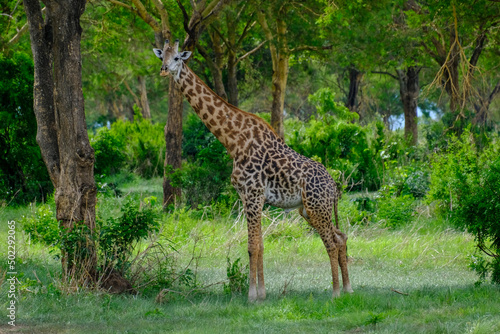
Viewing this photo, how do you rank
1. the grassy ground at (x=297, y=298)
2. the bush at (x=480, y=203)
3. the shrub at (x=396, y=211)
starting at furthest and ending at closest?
1. the shrub at (x=396, y=211)
2. the bush at (x=480, y=203)
3. the grassy ground at (x=297, y=298)

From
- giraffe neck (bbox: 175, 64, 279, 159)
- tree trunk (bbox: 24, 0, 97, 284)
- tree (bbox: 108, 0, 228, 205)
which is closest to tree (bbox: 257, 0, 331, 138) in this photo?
tree (bbox: 108, 0, 228, 205)

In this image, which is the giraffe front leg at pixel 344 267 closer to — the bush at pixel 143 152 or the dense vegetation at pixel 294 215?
the dense vegetation at pixel 294 215

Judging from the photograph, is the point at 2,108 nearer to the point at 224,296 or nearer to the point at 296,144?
the point at 296,144

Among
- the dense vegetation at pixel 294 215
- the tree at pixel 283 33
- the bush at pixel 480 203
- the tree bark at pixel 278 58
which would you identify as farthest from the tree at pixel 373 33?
the bush at pixel 480 203

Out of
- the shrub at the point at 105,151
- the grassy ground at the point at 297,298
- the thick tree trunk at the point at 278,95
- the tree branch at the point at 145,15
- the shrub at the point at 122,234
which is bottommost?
the grassy ground at the point at 297,298

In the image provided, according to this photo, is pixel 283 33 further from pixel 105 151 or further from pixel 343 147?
pixel 105 151

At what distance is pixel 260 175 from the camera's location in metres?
7.76

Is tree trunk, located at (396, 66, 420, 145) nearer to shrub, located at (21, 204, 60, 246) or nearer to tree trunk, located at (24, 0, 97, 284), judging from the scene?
shrub, located at (21, 204, 60, 246)

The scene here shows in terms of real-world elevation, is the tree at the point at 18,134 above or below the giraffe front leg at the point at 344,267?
above

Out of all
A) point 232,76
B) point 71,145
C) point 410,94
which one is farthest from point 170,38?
point 410,94

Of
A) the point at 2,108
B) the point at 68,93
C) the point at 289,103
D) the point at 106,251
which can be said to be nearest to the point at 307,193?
the point at 106,251

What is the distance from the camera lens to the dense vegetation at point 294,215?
7.49 meters

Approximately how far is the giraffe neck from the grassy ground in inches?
68.8

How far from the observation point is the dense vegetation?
749 centimetres
